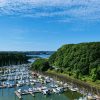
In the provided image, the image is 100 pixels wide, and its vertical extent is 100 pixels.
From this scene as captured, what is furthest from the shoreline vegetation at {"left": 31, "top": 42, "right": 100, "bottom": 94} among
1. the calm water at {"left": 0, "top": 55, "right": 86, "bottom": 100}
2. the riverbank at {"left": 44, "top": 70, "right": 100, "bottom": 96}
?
the calm water at {"left": 0, "top": 55, "right": 86, "bottom": 100}

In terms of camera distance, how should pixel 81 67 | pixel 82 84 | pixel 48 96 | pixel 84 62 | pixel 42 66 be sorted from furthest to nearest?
pixel 42 66 → pixel 84 62 → pixel 81 67 → pixel 82 84 → pixel 48 96

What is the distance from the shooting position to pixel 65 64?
8731 cm

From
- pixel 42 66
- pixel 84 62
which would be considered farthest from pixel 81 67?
pixel 42 66

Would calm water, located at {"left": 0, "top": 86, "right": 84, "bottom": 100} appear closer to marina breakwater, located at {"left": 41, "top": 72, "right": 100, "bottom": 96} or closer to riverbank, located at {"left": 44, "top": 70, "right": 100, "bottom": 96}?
marina breakwater, located at {"left": 41, "top": 72, "right": 100, "bottom": 96}

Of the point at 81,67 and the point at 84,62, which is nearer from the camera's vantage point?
the point at 81,67

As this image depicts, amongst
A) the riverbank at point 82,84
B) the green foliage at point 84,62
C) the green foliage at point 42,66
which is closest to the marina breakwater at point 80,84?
the riverbank at point 82,84

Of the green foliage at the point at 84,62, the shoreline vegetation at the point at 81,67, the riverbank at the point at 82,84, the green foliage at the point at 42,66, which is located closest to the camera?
the riverbank at the point at 82,84

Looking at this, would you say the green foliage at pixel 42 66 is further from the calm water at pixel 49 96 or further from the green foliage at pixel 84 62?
the calm water at pixel 49 96

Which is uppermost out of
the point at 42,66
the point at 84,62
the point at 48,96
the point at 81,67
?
the point at 84,62

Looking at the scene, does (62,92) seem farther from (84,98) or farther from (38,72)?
(38,72)

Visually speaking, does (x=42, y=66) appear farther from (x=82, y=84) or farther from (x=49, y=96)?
(x=49, y=96)

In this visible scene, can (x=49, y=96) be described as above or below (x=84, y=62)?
below

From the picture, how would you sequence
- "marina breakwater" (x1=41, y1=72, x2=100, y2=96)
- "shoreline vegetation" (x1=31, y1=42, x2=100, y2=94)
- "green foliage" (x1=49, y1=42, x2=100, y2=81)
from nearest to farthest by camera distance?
"marina breakwater" (x1=41, y1=72, x2=100, y2=96)
"shoreline vegetation" (x1=31, y1=42, x2=100, y2=94)
"green foliage" (x1=49, y1=42, x2=100, y2=81)

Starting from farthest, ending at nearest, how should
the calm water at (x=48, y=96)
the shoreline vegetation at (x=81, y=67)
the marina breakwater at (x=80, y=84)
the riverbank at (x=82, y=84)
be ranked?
the shoreline vegetation at (x=81, y=67), the marina breakwater at (x=80, y=84), the riverbank at (x=82, y=84), the calm water at (x=48, y=96)
